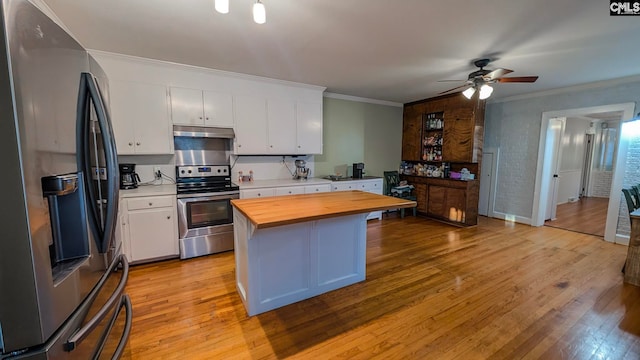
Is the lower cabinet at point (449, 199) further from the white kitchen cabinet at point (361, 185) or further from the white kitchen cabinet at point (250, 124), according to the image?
the white kitchen cabinet at point (250, 124)

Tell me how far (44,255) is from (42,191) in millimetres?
182

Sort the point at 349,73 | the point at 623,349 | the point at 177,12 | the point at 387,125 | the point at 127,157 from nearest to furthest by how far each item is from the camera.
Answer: the point at 623,349
the point at 177,12
the point at 127,157
the point at 349,73
the point at 387,125

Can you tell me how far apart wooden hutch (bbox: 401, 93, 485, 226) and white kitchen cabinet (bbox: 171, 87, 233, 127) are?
3.86m

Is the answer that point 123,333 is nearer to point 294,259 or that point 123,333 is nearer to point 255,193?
point 294,259

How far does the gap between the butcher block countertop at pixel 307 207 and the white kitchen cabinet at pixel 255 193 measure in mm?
1184

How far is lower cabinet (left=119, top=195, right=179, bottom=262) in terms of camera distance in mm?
2934

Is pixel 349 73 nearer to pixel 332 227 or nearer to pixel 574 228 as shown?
pixel 332 227

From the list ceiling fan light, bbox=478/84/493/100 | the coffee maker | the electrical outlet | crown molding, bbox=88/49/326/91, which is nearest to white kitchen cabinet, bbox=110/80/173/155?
crown molding, bbox=88/49/326/91

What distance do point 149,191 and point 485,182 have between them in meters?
5.98

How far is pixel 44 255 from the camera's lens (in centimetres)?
74

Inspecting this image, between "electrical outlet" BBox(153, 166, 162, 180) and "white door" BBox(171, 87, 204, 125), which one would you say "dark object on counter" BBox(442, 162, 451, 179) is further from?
"electrical outlet" BBox(153, 166, 162, 180)

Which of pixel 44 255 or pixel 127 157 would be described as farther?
pixel 127 157

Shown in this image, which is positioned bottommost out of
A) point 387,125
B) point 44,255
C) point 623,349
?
point 623,349

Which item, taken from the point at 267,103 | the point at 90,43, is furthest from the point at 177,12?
the point at 267,103
